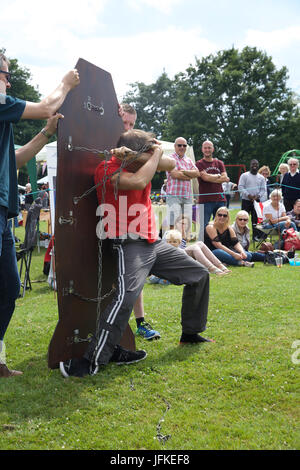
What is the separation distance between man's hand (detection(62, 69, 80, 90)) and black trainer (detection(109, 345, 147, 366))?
2.15 m

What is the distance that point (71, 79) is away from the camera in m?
3.21

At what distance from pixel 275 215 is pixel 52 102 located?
26.4 ft

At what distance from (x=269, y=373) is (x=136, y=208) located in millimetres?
1653

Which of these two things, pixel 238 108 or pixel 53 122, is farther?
pixel 238 108

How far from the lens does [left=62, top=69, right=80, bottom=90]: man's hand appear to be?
3.20 meters

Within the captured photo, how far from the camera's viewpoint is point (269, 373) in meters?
3.32

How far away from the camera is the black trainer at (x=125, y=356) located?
3664 millimetres

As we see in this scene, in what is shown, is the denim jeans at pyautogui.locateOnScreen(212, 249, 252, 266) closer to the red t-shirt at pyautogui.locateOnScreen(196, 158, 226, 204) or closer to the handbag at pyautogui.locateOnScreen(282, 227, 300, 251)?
the red t-shirt at pyautogui.locateOnScreen(196, 158, 226, 204)

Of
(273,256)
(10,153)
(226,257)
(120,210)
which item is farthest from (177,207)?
(10,153)

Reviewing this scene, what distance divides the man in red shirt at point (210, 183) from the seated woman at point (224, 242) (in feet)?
1.32

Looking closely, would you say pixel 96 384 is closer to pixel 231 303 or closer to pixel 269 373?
pixel 269 373

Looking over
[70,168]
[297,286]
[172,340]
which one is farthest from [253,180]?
[70,168]

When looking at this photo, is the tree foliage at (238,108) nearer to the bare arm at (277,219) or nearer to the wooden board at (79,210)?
the bare arm at (277,219)

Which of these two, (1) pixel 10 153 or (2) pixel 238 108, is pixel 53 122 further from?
(2) pixel 238 108
